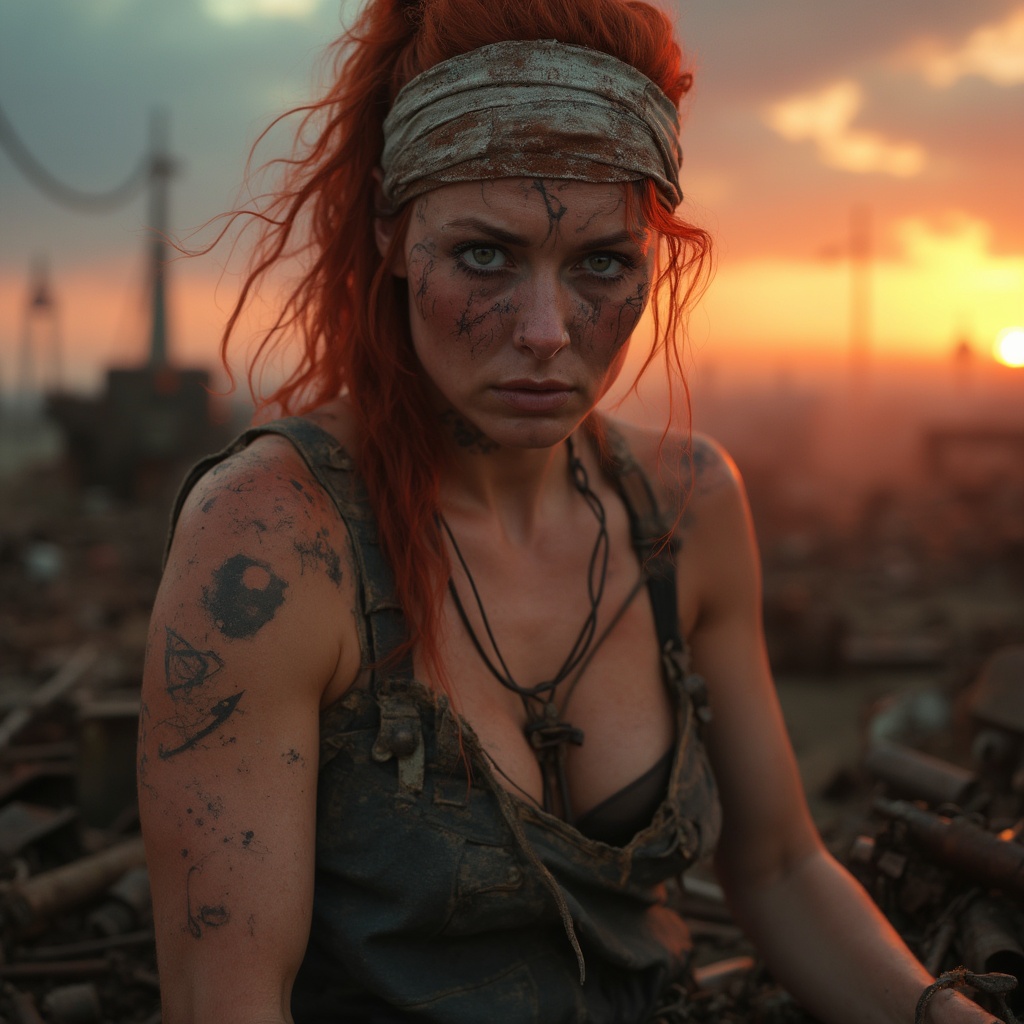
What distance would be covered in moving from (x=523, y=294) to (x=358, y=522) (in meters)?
0.52

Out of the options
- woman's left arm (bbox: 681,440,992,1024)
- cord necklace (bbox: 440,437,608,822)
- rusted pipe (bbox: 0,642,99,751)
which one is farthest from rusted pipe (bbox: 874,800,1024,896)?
rusted pipe (bbox: 0,642,99,751)

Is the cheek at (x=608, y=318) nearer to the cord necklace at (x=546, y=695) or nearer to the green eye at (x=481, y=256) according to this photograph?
the green eye at (x=481, y=256)

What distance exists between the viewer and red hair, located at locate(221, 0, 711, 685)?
193 centimetres

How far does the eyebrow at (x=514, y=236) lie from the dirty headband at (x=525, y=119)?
0.08 metres

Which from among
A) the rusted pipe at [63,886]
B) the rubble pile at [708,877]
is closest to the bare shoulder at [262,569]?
the rubble pile at [708,877]

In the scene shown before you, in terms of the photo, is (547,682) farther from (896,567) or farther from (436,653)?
(896,567)

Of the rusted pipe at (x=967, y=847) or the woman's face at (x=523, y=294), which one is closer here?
the woman's face at (x=523, y=294)

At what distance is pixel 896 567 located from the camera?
35.1 ft

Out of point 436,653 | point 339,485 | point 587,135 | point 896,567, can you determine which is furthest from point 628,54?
point 896,567

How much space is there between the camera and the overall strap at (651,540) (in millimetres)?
2275

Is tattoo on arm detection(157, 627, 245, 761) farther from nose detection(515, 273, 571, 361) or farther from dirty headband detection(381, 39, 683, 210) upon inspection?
dirty headband detection(381, 39, 683, 210)

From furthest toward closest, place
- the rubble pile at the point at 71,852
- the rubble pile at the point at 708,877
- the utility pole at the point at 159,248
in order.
Answer: the utility pole at the point at 159,248 < the rubble pile at the point at 71,852 < the rubble pile at the point at 708,877

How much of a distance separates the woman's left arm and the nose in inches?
27.1

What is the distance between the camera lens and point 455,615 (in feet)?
6.77
